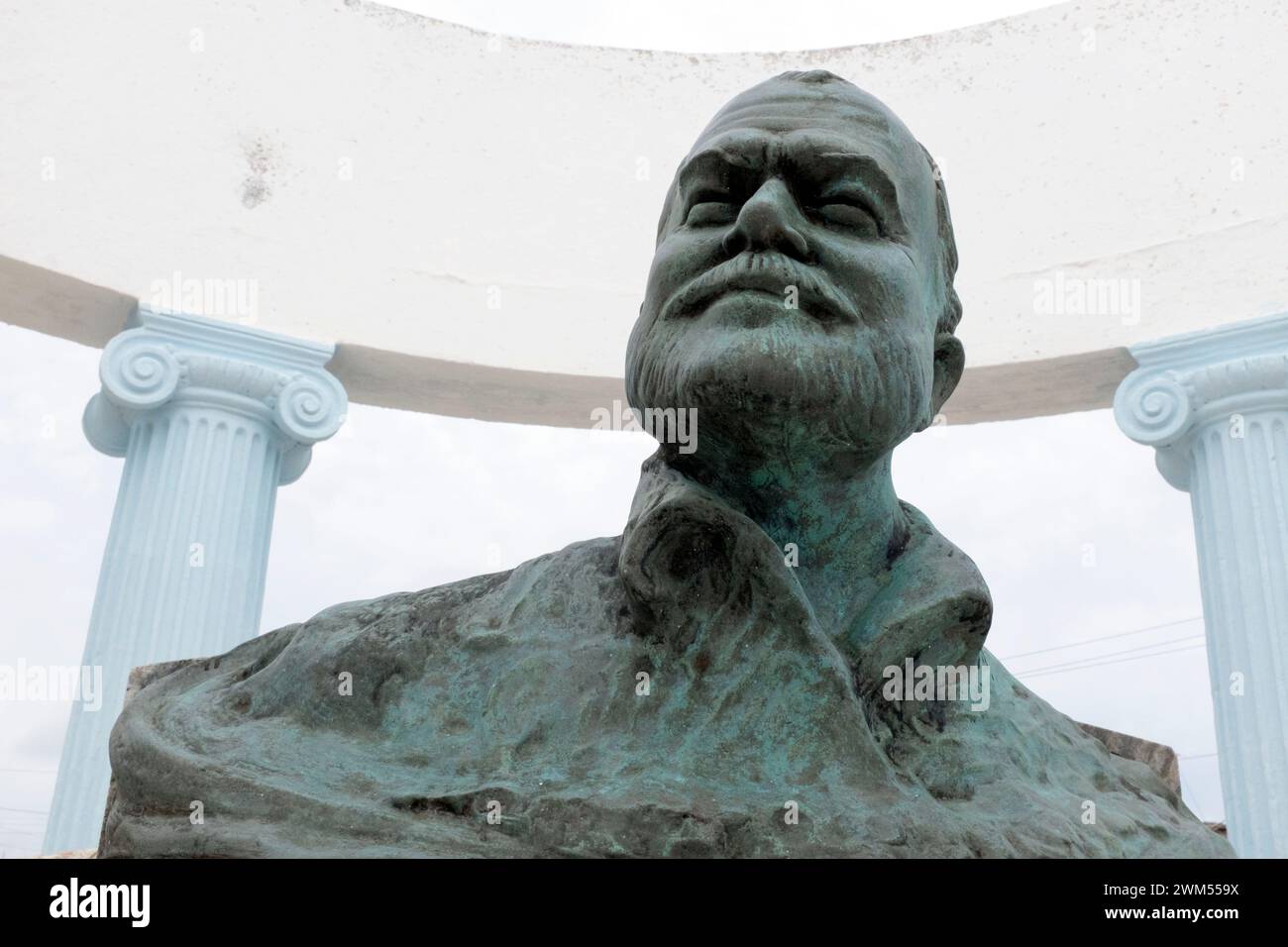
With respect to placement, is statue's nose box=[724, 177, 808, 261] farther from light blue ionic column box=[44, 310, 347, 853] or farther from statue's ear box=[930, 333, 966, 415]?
light blue ionic column box=[44, 310, 347, 853]

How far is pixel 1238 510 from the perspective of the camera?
709 centimetres

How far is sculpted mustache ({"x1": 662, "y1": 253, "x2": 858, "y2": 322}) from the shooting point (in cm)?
255

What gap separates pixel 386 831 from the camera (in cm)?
216

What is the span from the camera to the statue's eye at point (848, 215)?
272 cm

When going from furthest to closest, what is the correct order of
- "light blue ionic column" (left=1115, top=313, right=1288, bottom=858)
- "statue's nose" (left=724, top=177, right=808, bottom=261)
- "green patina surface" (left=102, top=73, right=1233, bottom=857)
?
1. "light blue ionic column" (left=1115, top=313, right=1288, bottom=858)
2. "statue's nose" (left=724, top=177, right=808, bottom=261)
3. "green patina surface" (left=102, top=73, right=1233, bottom=857)

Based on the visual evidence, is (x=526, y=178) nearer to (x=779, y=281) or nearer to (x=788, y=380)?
(x=779, y=281)

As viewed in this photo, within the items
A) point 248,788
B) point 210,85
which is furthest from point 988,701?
point 210,85

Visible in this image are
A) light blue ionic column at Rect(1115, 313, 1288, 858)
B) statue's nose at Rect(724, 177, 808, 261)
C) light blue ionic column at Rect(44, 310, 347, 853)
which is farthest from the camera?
light blue ionic column at Rect(44, 310, 347, 853)

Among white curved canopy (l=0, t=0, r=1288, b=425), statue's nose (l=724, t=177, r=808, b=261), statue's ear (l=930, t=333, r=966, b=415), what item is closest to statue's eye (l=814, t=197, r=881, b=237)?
statue's nose (l=724, t=177, r=808, b=261)

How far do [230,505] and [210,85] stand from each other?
3074 millimetres

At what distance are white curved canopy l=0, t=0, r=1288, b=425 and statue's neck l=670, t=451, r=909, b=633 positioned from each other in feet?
18.5

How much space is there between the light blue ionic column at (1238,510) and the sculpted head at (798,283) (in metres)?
4.73

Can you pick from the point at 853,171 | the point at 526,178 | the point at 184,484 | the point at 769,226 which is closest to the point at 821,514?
the point at 769,226

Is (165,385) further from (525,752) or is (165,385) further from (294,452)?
(525,752)
